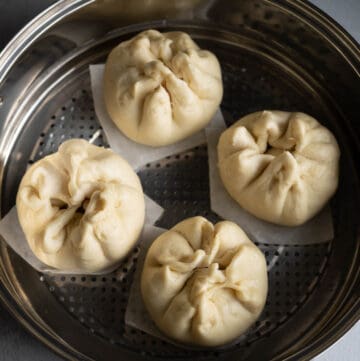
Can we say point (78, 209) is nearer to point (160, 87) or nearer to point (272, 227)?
point (160, 87)

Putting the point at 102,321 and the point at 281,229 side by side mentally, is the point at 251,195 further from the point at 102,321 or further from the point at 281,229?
the point at 102,321

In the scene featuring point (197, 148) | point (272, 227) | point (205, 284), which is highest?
point (197, 148)

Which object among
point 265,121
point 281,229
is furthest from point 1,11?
point 281,229

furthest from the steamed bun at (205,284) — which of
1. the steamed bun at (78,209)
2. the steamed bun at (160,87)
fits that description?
the steamed bun at (160,87)

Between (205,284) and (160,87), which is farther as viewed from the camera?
(160,87)

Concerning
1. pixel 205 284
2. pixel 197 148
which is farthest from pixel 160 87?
pixel 205 284

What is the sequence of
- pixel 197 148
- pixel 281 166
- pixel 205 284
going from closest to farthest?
1. pixel 205 284
2. pixel 281 166
3. pixel 197 148
